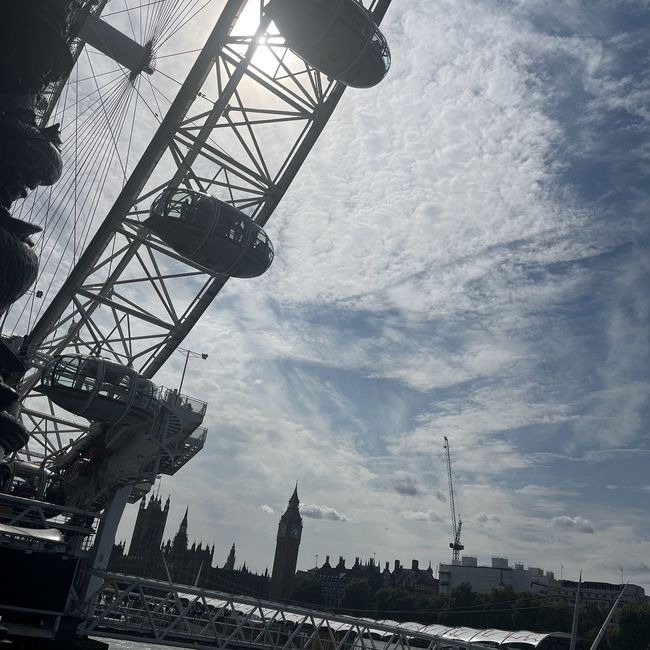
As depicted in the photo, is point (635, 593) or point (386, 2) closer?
point (386, 2)

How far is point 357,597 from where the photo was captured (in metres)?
133

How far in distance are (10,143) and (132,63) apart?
16741mm

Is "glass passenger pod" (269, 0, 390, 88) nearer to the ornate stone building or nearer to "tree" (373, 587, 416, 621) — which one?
"tree" (373, 587, 416, 621)

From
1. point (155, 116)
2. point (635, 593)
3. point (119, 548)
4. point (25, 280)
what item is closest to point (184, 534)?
point (119, 548)

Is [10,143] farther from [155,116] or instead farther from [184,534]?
[184,534]

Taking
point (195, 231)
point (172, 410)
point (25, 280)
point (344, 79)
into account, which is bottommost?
point (25, 280)

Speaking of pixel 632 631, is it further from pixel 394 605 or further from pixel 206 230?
pixel 206 230

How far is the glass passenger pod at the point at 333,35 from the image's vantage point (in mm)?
23359

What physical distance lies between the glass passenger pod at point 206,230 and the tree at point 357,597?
383 feet

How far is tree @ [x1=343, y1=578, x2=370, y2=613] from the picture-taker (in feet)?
428

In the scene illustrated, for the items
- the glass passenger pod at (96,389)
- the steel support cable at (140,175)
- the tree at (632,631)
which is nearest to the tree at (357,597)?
the tree at (632,631)

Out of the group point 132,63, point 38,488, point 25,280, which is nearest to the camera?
point 25,280

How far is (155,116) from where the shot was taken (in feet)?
95.9

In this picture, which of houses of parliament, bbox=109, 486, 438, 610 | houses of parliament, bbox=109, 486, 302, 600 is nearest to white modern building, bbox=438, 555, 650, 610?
houses of parliament, bbox=109, 486, 438, 610
